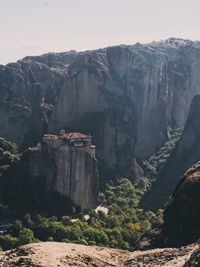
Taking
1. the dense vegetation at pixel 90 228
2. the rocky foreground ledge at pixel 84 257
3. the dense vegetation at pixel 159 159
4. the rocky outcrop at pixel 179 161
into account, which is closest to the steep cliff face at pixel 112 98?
Result: the dense vegetation at pixel 159 159

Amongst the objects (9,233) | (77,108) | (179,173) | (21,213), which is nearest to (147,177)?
(179,173)

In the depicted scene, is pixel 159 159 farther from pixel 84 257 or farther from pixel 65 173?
pixel 84 257

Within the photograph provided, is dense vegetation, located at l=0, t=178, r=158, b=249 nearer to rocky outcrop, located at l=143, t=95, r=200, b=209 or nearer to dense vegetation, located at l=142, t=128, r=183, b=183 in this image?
rocky outcrop, located at l=143, t=95, r=200, b=209

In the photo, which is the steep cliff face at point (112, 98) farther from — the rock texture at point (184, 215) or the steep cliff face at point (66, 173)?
the rock texture at point (184, 215)

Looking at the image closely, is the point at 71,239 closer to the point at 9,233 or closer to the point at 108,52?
the point at 9,233

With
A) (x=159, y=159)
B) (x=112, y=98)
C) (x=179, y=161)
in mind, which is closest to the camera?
(x=179, y=161)

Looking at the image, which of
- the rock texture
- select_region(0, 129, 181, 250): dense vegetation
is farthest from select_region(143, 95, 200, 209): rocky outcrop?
the rock texture

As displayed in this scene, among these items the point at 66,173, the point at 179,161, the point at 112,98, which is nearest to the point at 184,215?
the point at 66,173
